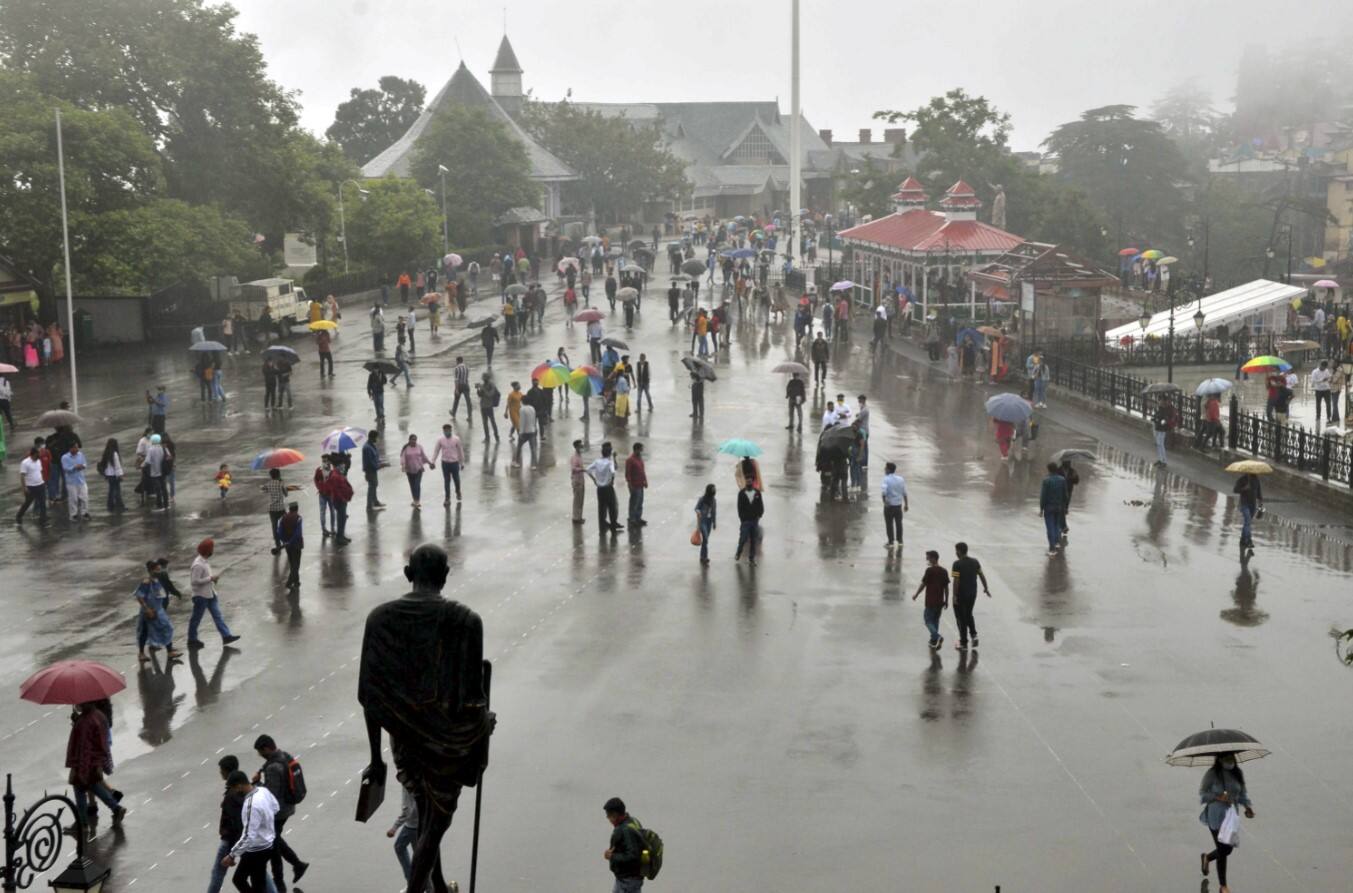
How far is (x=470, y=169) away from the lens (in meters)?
75.2

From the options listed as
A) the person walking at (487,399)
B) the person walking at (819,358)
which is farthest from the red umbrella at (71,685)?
the person walking at (819,358)

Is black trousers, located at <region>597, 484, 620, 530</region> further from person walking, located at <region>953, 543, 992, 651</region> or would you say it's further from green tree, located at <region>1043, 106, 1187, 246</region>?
green tree, located at <region>1043, 106, 1187, 246</region>

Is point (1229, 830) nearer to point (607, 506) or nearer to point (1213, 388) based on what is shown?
point (607, 506)

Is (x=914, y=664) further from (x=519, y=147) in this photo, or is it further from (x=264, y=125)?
(x=519, y=147)

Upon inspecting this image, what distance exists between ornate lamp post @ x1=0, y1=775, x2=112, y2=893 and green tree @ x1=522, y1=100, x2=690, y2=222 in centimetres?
8907

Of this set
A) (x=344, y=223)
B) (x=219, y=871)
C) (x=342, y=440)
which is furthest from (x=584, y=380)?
(x=344, y=223)

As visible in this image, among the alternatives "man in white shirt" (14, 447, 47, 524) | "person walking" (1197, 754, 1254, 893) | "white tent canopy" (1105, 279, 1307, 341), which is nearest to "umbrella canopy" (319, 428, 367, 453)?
"man in white shirt" (14, 447, 47, 524)

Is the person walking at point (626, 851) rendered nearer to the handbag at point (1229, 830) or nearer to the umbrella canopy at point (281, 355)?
the handbag at point (1229, 830)

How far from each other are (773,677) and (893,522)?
6.47 meters

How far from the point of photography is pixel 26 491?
24.5m

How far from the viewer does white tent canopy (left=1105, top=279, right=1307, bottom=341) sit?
44625 mm

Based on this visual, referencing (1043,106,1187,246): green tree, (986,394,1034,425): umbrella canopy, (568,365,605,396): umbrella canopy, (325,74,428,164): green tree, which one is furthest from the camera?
(325,74,428,164): green tree

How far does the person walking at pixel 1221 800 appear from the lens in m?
11.7

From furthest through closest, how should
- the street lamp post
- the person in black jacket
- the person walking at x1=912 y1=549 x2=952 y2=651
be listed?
the street lamp post
the person in black jacket
the person walking at x1=912 y1=549 x2=952 y2=651
